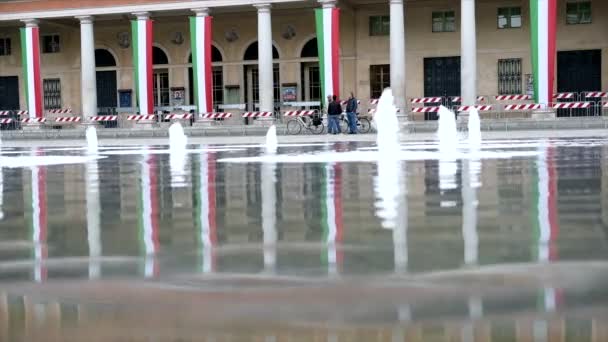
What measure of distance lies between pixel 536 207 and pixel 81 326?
543 centimetres

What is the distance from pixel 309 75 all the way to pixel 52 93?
14.2 metres

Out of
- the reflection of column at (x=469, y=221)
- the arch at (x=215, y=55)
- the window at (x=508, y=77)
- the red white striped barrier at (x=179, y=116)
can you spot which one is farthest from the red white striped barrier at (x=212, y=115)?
the reflection of column at (x=469, y=221)

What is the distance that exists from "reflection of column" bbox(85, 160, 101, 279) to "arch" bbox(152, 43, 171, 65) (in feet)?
109

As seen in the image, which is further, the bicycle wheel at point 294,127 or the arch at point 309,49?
the arch at point 309,49

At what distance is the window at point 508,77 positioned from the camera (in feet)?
142

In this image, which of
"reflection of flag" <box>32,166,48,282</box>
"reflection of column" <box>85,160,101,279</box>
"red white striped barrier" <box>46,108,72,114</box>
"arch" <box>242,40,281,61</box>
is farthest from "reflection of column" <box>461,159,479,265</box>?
"red white striped barrier" <box>46,108,72,114</box>

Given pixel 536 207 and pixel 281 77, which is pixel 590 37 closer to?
pixel 281 77

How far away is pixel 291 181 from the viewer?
1239cm

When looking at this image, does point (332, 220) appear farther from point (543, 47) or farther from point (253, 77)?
point (253, 77)

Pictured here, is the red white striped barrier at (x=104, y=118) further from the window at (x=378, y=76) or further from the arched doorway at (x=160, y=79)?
the window at (x=378, y=76)

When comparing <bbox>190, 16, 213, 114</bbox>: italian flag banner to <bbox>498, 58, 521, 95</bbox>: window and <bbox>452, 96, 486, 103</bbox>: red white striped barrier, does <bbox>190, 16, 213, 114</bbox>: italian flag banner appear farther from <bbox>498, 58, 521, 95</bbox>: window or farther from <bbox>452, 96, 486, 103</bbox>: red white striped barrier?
<bbox>498, 58, 521, 95</bbox>: window

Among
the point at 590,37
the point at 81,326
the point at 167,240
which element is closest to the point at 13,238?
the point at 167,240

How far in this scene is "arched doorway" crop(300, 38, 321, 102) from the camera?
45.8 metres

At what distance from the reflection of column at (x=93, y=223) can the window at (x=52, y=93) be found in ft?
118
